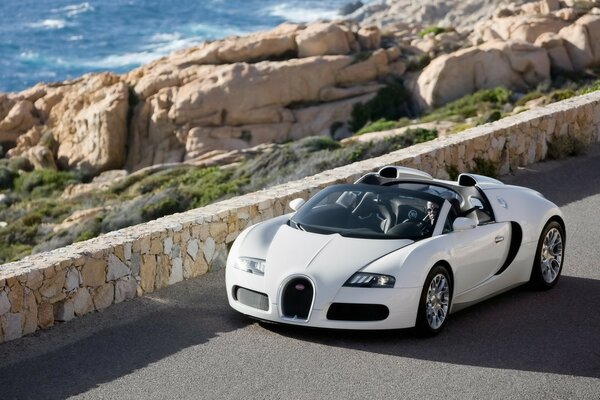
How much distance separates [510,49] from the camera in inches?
1678

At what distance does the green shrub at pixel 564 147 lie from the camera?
18.4m

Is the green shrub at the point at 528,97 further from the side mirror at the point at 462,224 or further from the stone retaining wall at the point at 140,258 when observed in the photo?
the side mirror at the point at 462,224

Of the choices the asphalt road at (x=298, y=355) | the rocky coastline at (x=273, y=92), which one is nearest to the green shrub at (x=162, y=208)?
the rocky coastline at (x=273, y=92)

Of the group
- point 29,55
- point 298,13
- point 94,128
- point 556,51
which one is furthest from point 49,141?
point 298,13

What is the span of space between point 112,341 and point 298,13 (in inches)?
4480

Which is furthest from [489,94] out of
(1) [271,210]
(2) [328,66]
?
(1) [271,210]

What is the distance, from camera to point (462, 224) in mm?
10297

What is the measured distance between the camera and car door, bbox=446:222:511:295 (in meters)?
10.2

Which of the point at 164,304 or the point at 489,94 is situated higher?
the point at 164,304

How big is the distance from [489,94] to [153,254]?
2980cm

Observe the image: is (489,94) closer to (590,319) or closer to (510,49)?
(510,49)

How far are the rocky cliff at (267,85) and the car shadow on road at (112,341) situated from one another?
29671mm

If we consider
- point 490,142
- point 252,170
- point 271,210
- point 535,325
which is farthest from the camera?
point 252,170

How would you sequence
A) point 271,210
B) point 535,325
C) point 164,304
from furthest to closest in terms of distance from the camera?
point 271,210 < point 164,304 < point 535,325
